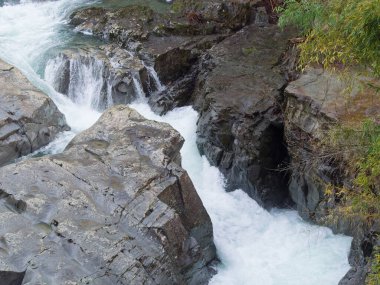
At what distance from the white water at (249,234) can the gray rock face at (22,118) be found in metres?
0.39

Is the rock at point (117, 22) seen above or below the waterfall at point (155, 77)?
above

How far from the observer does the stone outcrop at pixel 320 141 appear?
801 centimetres

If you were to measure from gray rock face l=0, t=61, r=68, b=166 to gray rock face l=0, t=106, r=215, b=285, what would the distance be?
2.10 m

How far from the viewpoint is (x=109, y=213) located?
23.0 ft

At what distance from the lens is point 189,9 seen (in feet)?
48.3

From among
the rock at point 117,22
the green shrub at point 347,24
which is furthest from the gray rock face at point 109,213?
the rock at point 117,22

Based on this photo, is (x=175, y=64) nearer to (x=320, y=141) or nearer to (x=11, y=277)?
(x=320, y=141)

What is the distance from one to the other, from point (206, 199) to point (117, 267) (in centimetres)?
381

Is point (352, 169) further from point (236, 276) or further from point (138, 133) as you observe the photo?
point (138, 133)

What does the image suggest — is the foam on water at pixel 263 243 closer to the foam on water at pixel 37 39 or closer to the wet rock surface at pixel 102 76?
the wet rock surface at pixel 102 76

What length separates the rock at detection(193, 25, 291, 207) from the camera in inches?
388

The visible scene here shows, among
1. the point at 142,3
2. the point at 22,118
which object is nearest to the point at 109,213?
the point at 22,118

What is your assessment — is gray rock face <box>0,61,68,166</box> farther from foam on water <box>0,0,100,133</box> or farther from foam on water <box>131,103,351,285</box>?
foam on water <box>131,103,351,285</box>

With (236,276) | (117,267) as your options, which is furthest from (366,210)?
(117,267)
